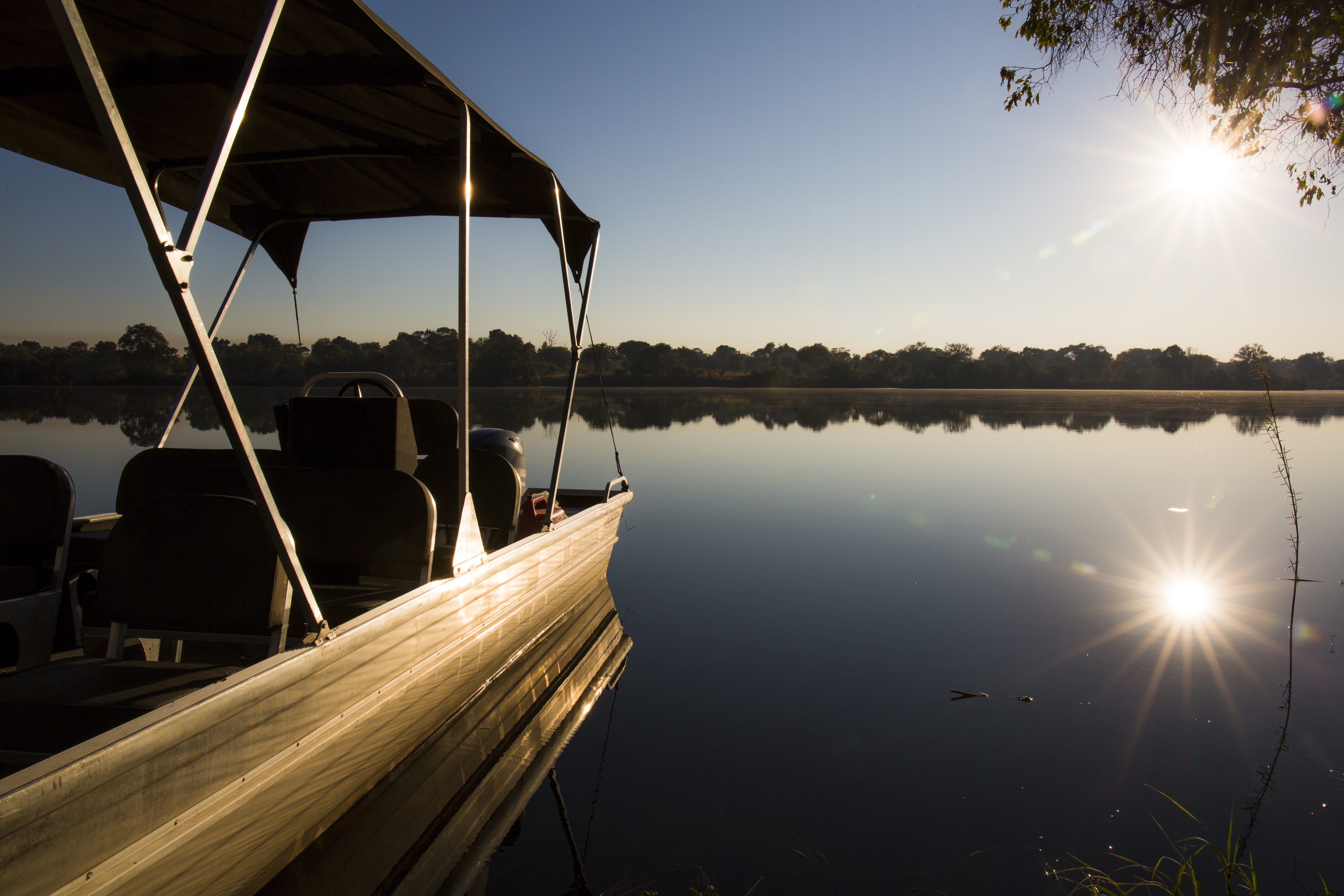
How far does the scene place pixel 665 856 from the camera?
9.92 feet

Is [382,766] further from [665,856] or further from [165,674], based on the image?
[665,856]

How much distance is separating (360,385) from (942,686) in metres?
4.43

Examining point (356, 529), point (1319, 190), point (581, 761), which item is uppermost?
point (1319, 190)

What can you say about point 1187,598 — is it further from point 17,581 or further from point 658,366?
point 658,366

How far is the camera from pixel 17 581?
3.23m

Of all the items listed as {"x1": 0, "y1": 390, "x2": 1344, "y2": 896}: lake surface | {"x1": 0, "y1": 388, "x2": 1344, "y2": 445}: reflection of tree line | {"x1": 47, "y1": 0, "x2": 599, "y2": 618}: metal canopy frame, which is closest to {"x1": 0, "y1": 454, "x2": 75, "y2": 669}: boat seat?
{"x1": 47, "y1": 0, "x2": 599, "y2": 618}: metal canopy frame

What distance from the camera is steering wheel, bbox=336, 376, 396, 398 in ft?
15.9

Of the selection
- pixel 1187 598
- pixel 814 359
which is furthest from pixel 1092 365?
pixel 1187 598

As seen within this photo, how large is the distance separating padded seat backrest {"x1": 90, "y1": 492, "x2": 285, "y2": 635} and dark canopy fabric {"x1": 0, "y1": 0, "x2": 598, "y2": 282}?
157cm

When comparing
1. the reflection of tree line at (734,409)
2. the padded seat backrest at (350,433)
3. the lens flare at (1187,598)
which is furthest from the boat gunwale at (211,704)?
the reflection of tree line at (734,409)

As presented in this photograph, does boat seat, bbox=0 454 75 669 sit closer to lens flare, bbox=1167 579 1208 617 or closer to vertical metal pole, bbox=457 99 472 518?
vertical metal pole, bbox=457 99 472 518

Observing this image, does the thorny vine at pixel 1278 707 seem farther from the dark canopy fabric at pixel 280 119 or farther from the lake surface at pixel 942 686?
the dark canopy fabric at pixel 280 119

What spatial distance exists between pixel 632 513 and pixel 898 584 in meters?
4.23

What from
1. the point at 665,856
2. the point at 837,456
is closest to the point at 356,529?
the point at 665,856
